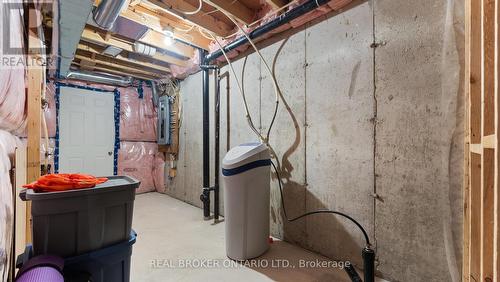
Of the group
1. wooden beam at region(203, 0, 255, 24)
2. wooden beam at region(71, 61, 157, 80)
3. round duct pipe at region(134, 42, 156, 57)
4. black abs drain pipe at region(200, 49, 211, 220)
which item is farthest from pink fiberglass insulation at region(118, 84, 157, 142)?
wooden beam at region(203, 0, 255, 24)

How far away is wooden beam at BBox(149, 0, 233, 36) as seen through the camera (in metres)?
2.09

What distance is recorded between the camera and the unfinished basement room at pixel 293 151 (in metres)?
0.93

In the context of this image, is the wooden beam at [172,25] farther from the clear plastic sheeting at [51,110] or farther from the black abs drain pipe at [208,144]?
the clear plastic sheeting at [51,110]

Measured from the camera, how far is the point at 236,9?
2275mm

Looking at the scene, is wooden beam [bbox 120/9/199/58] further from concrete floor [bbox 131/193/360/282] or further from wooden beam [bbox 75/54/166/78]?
concrete floor [bbox 131/193/360/282]

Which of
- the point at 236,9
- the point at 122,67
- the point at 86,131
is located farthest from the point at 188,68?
the point at 86,131

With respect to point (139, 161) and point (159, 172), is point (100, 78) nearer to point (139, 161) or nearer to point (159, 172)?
point (139, 161)

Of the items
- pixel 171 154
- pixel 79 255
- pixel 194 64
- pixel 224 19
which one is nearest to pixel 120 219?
pixel 79 255

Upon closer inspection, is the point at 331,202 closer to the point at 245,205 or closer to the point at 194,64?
the point at 245,205

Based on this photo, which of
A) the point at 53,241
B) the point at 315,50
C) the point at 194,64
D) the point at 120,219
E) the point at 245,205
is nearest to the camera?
the point at 53,241

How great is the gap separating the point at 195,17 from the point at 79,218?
2.17 m

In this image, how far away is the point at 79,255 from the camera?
860mm

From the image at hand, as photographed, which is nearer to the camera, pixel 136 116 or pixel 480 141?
pixel 480 141

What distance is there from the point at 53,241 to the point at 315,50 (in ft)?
6.96
